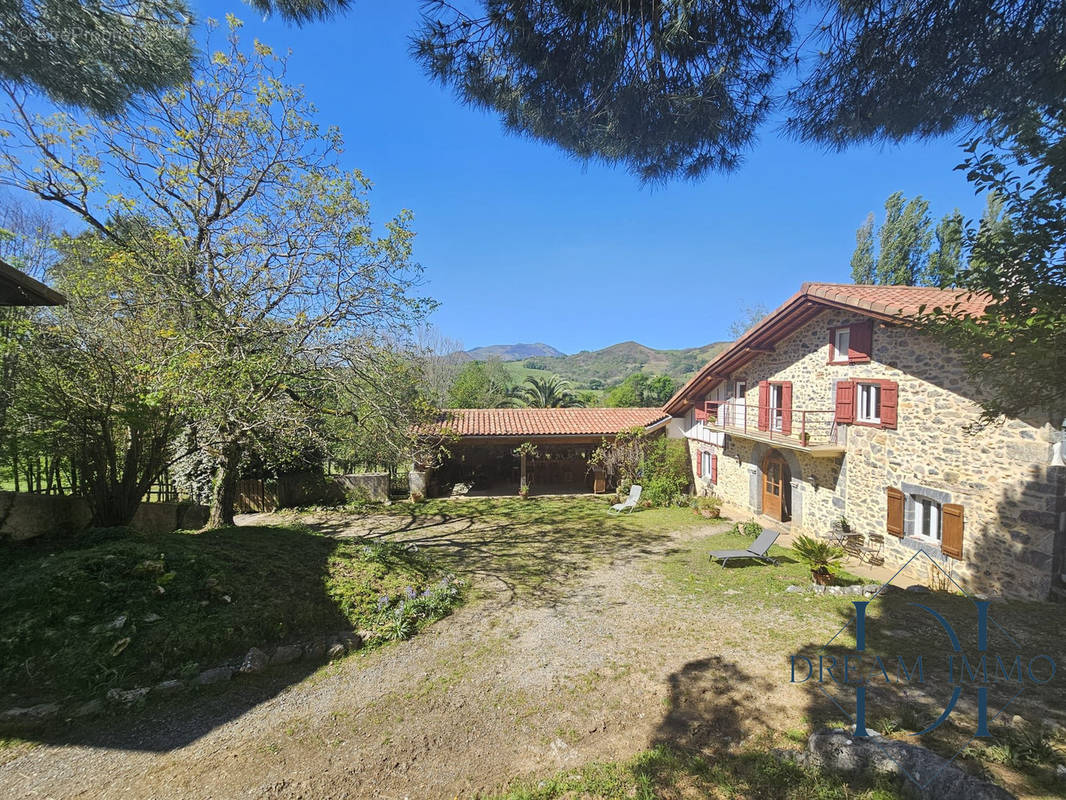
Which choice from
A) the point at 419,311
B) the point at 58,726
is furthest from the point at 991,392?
the point at 58,726

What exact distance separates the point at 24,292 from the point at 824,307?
572 inches

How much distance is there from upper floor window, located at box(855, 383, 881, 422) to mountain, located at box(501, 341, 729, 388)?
7333 cm

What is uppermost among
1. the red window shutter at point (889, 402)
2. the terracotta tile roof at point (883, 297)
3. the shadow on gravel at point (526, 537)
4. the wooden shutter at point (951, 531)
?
the terracotta tile roof at point (883, 297)

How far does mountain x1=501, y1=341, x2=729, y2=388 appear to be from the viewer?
95425 mm

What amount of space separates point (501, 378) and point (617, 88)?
138 feet

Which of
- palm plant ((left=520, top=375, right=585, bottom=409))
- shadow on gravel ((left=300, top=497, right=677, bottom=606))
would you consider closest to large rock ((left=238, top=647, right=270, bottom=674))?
shadow on gravel ((left=300, top=497, right=677, bottom=606))

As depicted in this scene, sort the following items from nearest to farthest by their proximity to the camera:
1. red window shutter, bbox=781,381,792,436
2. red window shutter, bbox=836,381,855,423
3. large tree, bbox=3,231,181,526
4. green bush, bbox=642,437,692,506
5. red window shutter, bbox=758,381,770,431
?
large tree, bbox=3,231,181,526 → red window shutter, bbox=836,381,855,423 → red window shutter, bbox=781,381,792,436 → red window shutter, bbox=758,381,770,431 → green bush, bbox=642,437,692,506

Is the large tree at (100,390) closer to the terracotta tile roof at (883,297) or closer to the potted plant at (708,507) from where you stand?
the terracotta tile roof at (883,297)

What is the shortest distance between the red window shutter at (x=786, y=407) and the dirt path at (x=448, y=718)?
302 inches

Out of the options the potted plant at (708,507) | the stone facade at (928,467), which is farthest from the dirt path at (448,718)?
the potted plant at (708,507)

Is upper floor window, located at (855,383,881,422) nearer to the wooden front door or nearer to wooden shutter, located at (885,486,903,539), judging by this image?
wooden shutter, located at (885,486,903,539)

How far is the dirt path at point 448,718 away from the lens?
3699 millimetres

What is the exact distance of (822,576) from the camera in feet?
27.7

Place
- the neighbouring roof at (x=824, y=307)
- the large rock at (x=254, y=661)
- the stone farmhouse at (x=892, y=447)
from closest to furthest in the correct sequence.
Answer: the large rock at (x=254, y=661)
the stone farmhouse at (x=892, y=447)
the neighbouring roof at (x=824, y=307)
